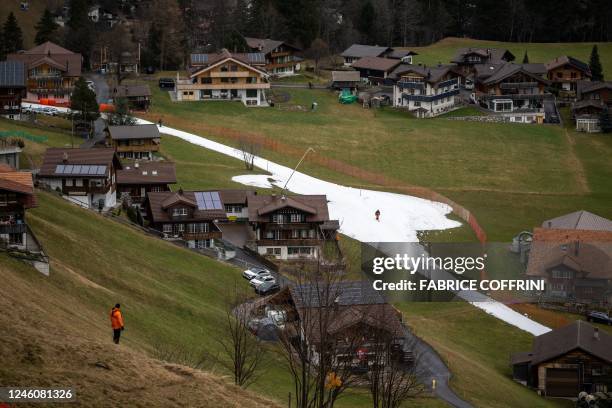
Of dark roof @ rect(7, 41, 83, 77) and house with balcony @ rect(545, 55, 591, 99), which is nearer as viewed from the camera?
dark roof @ rect(7, 41, 83, 77)

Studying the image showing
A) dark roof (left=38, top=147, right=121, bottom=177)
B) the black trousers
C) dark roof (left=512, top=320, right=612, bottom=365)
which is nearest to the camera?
the black trousers

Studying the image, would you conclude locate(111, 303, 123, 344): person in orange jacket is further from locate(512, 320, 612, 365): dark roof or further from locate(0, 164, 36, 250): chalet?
locate(512, 320, 612, 365): dark roof

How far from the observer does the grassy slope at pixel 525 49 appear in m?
121

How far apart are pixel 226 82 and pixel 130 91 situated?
11.1 metres

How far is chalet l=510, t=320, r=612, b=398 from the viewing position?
1873 inches

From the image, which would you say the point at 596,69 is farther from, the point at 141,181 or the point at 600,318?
the point at 600,318

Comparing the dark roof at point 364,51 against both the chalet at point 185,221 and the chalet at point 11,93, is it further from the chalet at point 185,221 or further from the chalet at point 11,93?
the chalet at point 185,221

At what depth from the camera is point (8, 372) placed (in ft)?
83.3

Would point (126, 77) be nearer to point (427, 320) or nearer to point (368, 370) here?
point (427, 320)

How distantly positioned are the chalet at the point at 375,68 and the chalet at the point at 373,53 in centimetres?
306

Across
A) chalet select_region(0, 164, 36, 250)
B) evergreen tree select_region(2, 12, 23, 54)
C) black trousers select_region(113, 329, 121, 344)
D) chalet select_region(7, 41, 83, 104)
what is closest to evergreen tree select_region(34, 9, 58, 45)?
evergreen tree select_region(2, 12, 23, 54)

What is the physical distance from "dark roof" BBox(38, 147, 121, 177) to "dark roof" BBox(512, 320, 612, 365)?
25424 mm

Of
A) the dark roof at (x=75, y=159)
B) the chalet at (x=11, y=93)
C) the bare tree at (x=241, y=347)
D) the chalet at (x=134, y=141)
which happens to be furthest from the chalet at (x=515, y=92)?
the bare tree at (x=241, y=347)

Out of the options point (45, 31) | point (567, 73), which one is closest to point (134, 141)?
point (45, 31)
